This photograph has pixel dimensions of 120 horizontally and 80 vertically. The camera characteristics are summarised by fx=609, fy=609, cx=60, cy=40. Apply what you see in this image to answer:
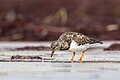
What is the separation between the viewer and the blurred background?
35.7 metres

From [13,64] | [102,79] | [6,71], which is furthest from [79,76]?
[13,64]

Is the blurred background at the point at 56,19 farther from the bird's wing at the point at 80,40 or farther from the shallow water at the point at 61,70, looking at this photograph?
the shallow water at the point at 61,70

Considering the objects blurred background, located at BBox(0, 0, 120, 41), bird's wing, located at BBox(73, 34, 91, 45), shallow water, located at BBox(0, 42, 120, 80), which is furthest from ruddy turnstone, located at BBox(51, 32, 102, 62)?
blurred background, located at BBox(0, 0, 120, 41)

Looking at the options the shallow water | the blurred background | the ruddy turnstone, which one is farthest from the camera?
the blurred background

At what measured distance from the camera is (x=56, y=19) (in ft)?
127

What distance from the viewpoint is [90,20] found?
43.2 metres

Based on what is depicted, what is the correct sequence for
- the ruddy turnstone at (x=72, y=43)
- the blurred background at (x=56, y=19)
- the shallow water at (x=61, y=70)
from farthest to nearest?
the blurred background at (x=56, y=19) → the ruddy turnstone at (x=72, y=43) → the shallow water at (x=61, y=70)

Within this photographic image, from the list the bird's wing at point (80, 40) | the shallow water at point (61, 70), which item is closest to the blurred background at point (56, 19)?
the bird's wing at point (80, 40)

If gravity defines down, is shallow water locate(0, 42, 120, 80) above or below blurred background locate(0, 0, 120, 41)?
below

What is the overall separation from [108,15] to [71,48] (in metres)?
30.9

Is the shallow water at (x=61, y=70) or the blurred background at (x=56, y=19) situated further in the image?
the blurred background at (x=56, y=19)

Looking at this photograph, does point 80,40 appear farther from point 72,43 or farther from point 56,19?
point 56,19

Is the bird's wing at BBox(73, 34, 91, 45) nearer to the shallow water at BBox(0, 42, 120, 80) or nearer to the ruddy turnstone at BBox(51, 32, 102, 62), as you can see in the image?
the ruddy turnstone at BBox(51, 32, 102, 62)

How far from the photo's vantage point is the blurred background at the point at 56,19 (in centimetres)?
3566
